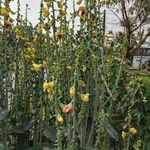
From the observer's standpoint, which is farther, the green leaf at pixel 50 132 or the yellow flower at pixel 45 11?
the yellow flower at pixel 45 11

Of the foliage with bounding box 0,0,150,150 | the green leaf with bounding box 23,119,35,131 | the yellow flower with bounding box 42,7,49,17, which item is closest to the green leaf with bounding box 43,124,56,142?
the foliage with bounding box 0,0,150,150

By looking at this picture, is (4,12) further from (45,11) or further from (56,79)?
(56,79)

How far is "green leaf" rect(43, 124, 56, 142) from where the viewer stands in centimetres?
249

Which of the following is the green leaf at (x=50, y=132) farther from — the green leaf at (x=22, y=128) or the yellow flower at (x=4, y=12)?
the yellow flower at (x=4, y=12)

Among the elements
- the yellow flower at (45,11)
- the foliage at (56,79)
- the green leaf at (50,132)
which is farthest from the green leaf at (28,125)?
the yellow flower at (45,11)

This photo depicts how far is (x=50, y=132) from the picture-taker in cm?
254

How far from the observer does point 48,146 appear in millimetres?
2605

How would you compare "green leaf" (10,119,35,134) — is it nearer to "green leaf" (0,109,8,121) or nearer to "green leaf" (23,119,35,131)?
"green leaf" (23,119,35,131)

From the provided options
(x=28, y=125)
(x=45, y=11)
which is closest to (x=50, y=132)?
(x=28, y=125)

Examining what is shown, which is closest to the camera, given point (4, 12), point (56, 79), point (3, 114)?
point (56, 79)

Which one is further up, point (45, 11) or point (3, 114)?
point (45, 11)

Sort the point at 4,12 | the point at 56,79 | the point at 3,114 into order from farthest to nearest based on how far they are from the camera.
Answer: the point at 4,12 → the point at 3,114 → the point at 56,79

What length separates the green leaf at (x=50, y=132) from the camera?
8.18ft

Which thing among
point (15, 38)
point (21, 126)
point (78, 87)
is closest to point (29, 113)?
point (21, 126)
